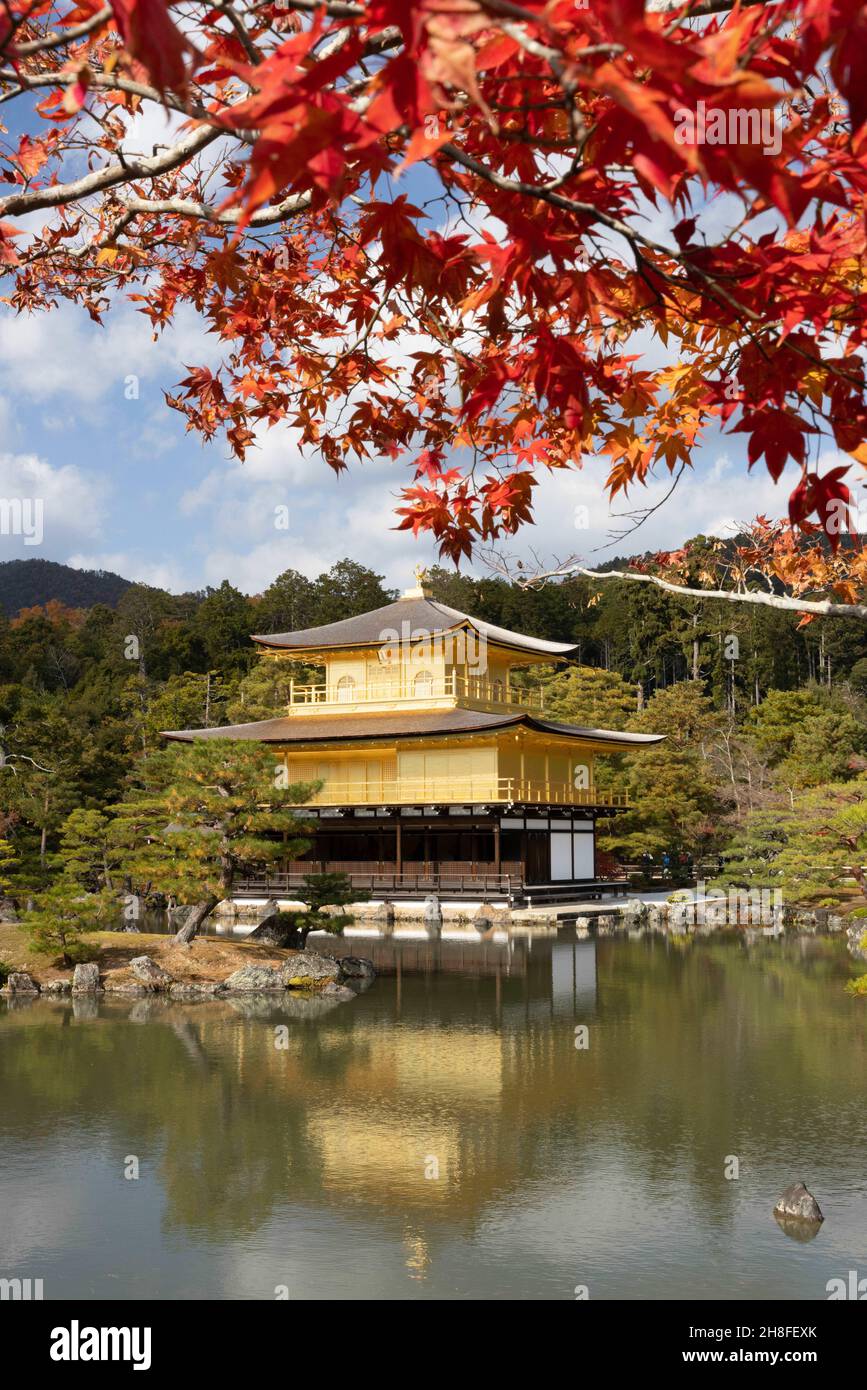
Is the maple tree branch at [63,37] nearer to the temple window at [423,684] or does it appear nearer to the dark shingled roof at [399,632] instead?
the dark shingled roof at [399,632]

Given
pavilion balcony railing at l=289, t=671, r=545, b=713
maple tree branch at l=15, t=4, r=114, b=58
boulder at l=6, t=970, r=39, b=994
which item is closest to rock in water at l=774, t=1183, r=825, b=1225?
maple tree branch at l=15, t=4, r=114, b=58

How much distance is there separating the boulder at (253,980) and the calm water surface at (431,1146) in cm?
78

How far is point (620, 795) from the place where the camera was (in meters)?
28.6

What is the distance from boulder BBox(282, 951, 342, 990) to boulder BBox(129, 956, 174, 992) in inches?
54.4

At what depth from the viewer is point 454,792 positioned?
83.6ft

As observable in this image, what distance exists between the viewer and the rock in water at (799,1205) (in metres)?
5.46

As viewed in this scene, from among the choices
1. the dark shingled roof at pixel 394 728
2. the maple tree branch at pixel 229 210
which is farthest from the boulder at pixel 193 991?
the dark shingled roof at pixel 394 728

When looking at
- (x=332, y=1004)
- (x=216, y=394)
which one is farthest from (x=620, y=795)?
(x=216, y=394)

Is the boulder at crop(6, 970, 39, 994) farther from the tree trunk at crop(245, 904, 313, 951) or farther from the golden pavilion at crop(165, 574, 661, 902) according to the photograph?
the golden pavilion at crop(165, 574, 661, 902)

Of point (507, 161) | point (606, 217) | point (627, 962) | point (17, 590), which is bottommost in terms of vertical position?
point (627, 962)

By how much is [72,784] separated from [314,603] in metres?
30.0

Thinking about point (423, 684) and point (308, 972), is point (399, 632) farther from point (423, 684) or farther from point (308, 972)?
point (308, 972)

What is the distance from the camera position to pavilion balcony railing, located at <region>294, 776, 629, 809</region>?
24.8 meters
